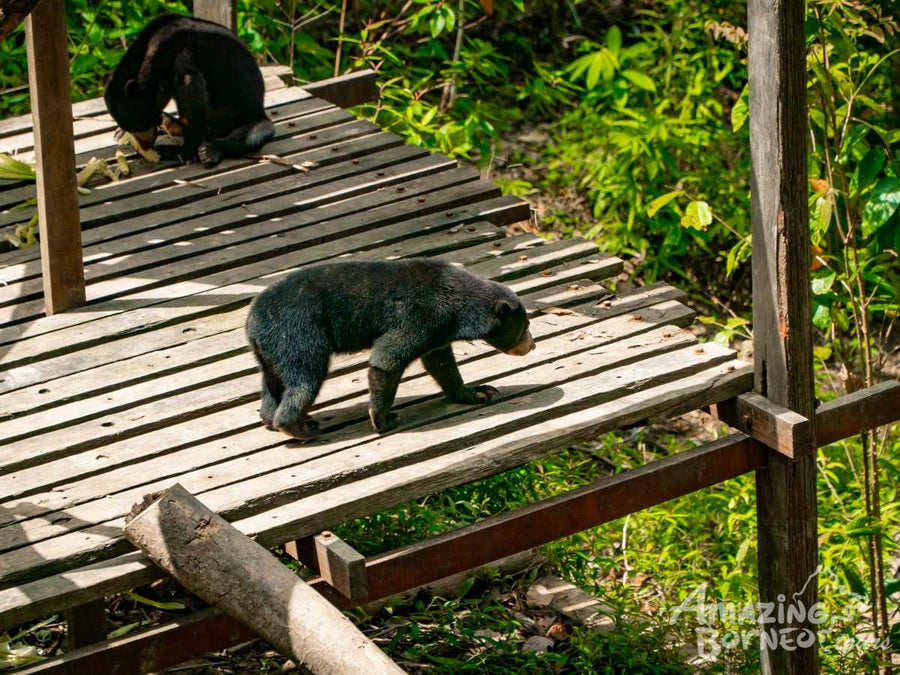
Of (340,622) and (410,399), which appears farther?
(410,399)

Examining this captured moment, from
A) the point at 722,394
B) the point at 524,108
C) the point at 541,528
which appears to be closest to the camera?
the point at 541,528

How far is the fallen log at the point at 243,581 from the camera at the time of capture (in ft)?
10.2

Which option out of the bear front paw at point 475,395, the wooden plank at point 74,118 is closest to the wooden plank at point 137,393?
the bear front paw at point 475,395

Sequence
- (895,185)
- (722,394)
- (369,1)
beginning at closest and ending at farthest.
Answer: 1. (722,394)
2. (895,185)
3. (369,1)

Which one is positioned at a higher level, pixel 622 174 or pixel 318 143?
pixel 318 143

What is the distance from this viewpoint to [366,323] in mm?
4352

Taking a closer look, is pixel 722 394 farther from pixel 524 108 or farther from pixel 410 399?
pixel 524 108

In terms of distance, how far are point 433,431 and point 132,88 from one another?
3.17 m

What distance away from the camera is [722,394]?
478 cm

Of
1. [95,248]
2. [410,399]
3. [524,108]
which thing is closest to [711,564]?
[410,399]

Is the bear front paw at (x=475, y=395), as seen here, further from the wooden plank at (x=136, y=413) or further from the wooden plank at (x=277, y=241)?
the wooden plank at (x=277, y=241)

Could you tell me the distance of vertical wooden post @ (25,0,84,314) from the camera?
477cm

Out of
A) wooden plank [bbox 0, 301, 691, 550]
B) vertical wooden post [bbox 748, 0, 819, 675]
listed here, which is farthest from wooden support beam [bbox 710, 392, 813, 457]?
wooden plank [bbox 0, 301, 691, 550]

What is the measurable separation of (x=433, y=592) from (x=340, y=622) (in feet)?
9.61
